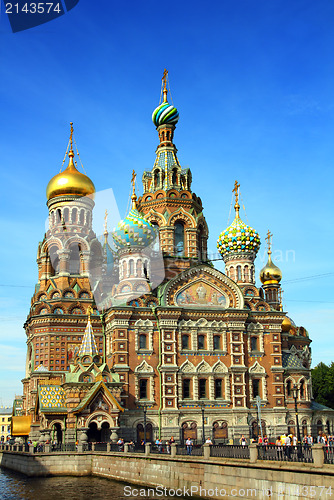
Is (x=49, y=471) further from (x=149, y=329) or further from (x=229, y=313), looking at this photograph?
(x=229, y=313)

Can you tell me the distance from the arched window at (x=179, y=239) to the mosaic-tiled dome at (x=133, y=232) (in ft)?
11.4

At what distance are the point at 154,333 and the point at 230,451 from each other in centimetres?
1672

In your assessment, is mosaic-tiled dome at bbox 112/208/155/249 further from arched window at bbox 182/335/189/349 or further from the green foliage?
the green foliage

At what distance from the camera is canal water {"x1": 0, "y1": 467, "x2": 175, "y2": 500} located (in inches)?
850

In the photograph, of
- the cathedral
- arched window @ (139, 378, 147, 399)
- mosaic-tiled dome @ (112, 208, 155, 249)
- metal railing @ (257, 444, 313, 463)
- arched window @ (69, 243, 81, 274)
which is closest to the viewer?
metal railing @ (257, 444, 313, 463)

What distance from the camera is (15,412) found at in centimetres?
4334

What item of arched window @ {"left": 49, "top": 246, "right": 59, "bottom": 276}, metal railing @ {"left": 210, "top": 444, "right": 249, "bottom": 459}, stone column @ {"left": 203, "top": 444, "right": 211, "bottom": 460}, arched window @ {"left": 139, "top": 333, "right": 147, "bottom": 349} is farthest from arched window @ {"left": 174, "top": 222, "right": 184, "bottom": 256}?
stone column @ {"left": 203, "top": 444, "right": 211, "bottom": 460}

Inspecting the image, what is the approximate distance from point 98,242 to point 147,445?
21.8 meters

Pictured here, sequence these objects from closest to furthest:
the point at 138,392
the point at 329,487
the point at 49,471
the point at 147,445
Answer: the point at 329,487 < the point at 147,445 < the point at 49,471 < the point at 138,392

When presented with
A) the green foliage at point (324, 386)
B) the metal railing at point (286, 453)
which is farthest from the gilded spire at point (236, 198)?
the metal railing at point (286, 453)

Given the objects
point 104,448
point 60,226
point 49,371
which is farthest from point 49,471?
point 60,226

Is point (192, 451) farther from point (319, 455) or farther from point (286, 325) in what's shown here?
point (286, 325)

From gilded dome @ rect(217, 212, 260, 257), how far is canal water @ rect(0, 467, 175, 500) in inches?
799

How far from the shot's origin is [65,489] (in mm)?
23844
